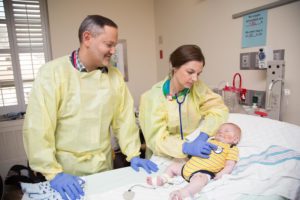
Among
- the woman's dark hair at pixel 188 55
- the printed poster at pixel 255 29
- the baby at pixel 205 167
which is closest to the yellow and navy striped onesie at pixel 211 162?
the baby at pixel 205 167

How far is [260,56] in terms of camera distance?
1793 mm

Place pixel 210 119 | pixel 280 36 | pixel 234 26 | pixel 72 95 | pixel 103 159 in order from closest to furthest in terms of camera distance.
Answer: pixel 72 95
pixel 103 159
pixel 210 119
pixel 280 36
pixel 234 26

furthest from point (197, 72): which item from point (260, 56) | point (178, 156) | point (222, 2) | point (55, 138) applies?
point (222, 2)

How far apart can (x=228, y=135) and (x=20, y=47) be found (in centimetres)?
257

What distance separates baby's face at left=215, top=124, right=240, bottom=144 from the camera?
1.41 meters

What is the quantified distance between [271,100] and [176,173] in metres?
0.97

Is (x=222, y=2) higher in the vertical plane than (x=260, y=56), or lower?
higher

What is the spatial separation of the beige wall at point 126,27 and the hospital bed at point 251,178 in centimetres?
210

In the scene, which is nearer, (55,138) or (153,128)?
(55,138)

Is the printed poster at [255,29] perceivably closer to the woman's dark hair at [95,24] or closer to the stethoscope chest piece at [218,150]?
the stethoscope chest piece at [218,150]

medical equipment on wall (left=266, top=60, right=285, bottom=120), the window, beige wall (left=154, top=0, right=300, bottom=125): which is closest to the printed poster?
beige wall (left=154, top=0, right=300, bottom=125)

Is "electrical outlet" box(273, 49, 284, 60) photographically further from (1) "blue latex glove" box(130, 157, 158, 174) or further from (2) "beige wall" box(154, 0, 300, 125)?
(1) "blue latex glove" box(130, 157, 158, 174)

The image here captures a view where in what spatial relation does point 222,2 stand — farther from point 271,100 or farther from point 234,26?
point 271,100

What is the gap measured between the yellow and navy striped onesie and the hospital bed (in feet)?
0.16
